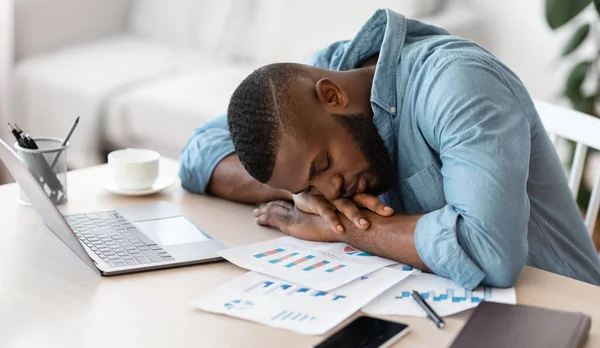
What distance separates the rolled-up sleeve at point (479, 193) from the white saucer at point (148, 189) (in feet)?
1.79

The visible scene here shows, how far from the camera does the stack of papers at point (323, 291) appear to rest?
107cm

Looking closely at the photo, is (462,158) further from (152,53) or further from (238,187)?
(152,53)

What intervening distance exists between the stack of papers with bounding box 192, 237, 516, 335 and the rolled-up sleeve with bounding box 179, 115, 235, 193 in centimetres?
30

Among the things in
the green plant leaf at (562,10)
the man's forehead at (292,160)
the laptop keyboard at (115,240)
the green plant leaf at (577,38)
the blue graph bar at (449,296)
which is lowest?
the laptop keyboard at (115,240)

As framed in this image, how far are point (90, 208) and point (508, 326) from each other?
777 mm

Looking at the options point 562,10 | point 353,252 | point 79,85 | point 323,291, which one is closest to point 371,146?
point 353,252

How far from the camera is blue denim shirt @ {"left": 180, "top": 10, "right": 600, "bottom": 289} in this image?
118 centimetres

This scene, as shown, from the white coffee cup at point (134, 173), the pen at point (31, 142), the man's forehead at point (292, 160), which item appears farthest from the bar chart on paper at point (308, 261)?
the pen at point (31, 142)

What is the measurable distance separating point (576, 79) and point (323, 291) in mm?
1843

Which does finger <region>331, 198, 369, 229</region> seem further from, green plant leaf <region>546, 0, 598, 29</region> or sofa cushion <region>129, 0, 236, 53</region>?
sofa cushion <region>129, 0, 236, 53</region>

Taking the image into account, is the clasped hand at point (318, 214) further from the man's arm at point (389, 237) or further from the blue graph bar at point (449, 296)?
the blue graph bar at point (449, 296)

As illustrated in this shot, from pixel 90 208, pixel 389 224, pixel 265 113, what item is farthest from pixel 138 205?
pixel 389 224

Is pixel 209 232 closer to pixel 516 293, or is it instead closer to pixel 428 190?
pixel 428 190

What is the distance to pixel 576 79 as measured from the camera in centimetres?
270
